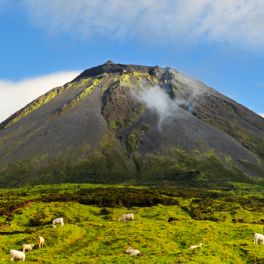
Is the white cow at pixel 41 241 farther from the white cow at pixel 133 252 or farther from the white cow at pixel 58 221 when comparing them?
the white cow at pixel 58 221

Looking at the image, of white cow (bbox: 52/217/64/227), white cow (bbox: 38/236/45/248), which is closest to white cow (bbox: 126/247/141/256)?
white cow (bbox: 38/236/45/248)

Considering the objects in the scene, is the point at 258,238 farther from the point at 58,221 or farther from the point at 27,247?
the point at 58,221

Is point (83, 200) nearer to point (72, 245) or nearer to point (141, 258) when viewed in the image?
point (72, 245)

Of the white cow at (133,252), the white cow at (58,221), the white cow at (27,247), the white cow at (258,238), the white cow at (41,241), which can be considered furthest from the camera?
the white cow at (58,221)

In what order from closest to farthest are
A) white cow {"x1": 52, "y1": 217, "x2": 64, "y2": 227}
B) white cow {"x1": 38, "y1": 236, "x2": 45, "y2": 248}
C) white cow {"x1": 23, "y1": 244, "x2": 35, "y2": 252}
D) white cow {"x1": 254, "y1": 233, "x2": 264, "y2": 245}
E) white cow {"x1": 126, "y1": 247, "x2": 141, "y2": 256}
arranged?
white cow {"x1": 126, "y1": 247, "x2": 141, "y2": 256} → white cow {"x1": 23, "y1": 244, "x2": 35, "y2": 252} → white cow {"x1": 254, "y1": 233, "x2": 264, "y2": 245} → white cow {"x1": 38, "y1": 236, "x2": 45, "y2": 248} → white cow {"x1": 52, "y1": 217, "x2": 64, "y2": 227}

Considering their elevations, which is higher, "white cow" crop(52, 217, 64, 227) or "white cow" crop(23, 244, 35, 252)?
"white cow" crop(52, 217, 64, 227)

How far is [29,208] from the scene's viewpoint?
3981 inches

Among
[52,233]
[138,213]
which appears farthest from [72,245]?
[138,213]

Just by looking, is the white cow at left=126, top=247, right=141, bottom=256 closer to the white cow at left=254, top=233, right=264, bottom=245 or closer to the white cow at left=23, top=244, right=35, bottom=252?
the white cow at left=23, top=244, right=35, bottom=252

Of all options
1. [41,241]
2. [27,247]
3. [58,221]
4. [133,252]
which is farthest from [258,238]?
[58,221]

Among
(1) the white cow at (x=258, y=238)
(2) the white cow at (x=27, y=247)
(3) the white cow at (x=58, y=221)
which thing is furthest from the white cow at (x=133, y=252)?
(3) the white cow at (x=58, y=221)

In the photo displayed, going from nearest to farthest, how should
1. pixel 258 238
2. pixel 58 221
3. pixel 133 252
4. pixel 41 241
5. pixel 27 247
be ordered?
pixel 133 252, pixel 27 247, pixel 258 238, pixel 41 241, pixel 58 221

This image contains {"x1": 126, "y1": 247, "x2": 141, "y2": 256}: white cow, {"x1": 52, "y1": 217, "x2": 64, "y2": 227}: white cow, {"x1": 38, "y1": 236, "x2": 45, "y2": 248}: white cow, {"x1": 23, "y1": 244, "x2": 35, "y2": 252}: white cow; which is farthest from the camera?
{"x1": 52, "y1": 217, "x2": 64, "y2": 227}: white cow

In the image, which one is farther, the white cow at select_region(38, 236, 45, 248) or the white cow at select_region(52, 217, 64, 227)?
the white cow at select_region(52, 217, 64, 227)
